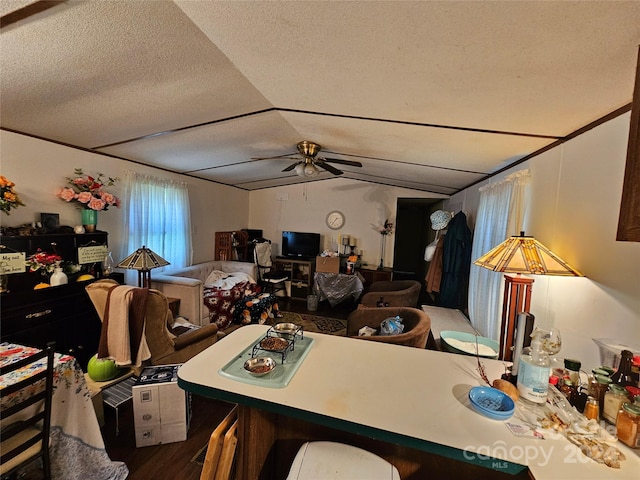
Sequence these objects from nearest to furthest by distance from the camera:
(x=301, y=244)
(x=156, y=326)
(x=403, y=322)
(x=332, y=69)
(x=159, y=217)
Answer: (x=332, y=69) → (x=156, y=326) → (x=403, y=322) → (x=159, y=217) → (x=301, y=244)

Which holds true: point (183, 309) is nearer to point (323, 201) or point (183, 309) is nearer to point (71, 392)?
point (71, 392)

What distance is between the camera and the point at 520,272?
1312 millimetres

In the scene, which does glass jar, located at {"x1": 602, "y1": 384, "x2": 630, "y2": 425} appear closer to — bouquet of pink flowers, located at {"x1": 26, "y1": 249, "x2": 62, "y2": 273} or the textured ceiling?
the textured ceiling

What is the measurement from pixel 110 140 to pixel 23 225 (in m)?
1.01

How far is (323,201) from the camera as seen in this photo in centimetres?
530

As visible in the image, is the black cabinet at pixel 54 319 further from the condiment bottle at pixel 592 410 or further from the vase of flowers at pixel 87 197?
the condiment bottle at pixel 592 410

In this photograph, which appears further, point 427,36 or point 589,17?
point 427,36

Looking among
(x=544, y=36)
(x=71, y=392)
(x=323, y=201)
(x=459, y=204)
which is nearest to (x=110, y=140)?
(x=71, y=392)

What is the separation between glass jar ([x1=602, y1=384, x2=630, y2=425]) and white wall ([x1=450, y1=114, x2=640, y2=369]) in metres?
0.36

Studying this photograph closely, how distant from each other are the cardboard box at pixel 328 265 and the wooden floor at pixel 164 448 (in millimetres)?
2694

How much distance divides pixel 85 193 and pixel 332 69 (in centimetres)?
261

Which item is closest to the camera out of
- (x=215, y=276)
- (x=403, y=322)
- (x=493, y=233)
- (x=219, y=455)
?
(x=219, y=455)

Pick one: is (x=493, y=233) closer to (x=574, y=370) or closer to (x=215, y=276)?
(x=574, y=370)

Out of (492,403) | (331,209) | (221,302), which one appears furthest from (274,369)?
(331,209)
